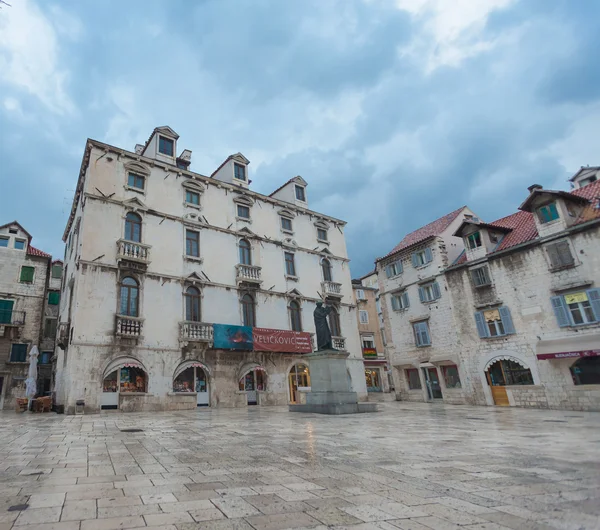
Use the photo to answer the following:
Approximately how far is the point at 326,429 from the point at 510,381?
55.9 ft

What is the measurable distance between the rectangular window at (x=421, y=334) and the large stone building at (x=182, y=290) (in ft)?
15.4

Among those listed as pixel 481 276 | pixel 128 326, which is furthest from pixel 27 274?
pixel 481 276

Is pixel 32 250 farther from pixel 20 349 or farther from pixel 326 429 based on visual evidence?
pixel 326 429

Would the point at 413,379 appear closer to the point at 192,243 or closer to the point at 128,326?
the point at 192,243

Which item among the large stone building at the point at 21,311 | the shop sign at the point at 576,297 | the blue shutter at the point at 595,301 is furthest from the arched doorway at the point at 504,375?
the large stone building at the point at 21,311

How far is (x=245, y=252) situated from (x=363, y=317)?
21.9 m

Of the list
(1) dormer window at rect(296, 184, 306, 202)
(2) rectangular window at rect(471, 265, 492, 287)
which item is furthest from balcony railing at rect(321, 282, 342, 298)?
(2) rectangular window at rect(471, 265, 492, 287)

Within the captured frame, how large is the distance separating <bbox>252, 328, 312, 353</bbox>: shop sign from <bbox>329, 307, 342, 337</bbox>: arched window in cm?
312

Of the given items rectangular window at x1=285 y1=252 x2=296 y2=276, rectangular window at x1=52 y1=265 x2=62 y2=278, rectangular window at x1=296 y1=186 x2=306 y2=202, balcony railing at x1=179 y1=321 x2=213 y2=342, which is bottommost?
balcony railing at x1=179 y1=321 x2=213 y2=342

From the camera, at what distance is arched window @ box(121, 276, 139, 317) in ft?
68.8

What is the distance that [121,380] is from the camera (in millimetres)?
19891

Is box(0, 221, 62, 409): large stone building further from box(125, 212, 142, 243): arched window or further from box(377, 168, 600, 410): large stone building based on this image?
box(377, 168, 600, 410): large stone building

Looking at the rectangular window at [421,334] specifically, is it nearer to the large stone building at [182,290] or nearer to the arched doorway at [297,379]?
the large stone building at [182,290]

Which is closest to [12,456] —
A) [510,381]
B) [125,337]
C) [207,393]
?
[125,337]
